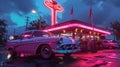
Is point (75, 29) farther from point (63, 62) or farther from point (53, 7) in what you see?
point (63, 62)

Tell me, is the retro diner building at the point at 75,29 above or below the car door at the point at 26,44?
above

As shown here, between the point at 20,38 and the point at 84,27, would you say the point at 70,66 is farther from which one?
the point at 84,27

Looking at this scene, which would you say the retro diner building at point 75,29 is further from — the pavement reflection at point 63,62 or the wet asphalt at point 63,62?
the pavement reflection at point 63,62

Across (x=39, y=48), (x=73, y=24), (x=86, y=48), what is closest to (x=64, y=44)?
(x=39, y=48)

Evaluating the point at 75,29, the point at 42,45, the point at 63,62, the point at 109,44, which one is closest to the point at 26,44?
the point at 42,45

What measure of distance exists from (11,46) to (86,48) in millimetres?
11298

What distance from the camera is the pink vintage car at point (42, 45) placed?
1672 centimetres

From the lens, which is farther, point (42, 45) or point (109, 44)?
point (109, 44)

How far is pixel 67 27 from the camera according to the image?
33219 mm

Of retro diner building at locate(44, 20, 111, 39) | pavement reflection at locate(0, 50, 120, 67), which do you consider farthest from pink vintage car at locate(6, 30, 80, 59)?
retro diner building at locate(44, 20, 111, 39)

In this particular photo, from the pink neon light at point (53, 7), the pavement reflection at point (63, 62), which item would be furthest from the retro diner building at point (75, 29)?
the pavement reflection at point (63, 62)

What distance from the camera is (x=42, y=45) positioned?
17391 mm

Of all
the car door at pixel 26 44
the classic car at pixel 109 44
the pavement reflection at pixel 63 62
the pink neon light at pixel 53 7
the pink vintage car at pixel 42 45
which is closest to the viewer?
the pavement reflection at pixel 63 62

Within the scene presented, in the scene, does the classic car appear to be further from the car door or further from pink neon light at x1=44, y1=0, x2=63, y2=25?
the car door
